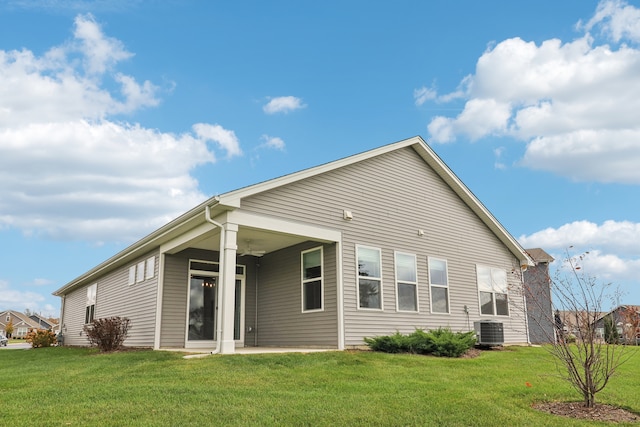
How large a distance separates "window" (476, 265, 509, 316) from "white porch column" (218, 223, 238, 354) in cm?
851

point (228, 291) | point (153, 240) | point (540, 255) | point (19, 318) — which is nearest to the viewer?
point (228, 291)

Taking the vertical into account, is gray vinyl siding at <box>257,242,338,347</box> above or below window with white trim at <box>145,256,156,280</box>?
below

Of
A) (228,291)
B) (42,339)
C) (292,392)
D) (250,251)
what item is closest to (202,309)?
(250,251)

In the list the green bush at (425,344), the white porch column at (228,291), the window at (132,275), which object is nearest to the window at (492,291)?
the green bush at (425,344)

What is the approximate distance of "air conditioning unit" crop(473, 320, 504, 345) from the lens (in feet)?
41.5

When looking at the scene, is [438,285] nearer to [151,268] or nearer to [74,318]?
[151,268]

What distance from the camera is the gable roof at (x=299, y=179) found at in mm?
10031

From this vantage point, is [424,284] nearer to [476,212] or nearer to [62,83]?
[476,212]

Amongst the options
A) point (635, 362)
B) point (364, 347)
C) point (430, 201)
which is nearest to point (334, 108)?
point (430, 201)

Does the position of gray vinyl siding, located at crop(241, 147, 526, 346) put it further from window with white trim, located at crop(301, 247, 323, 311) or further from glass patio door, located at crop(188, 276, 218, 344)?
glass patio door, located at crop(188, 276, 218, 344)

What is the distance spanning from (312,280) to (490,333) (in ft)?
15.2

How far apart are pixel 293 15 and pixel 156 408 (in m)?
11.0

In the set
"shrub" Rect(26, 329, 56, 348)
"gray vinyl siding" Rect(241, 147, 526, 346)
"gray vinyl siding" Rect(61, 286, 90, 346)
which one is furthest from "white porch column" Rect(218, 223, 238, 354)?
"shrub" Rect(26, 329, 56, 348)

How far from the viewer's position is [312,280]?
1216cm
